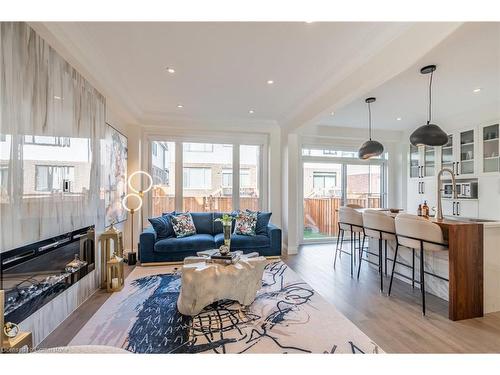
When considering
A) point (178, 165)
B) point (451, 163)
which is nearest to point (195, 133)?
point (178, 165)

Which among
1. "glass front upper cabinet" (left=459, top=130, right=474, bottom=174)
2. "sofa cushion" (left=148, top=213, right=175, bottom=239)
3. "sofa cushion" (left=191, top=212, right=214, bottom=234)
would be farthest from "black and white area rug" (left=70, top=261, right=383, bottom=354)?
"glass front upper cabinet" (left=459, top=130, right=474, bottom=174)

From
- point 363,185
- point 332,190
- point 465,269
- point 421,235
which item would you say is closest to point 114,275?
point 421,235

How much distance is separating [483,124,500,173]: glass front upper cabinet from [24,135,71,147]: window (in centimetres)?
617

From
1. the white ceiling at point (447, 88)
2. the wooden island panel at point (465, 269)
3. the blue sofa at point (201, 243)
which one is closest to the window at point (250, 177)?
the blue sofa at point (201, 243)

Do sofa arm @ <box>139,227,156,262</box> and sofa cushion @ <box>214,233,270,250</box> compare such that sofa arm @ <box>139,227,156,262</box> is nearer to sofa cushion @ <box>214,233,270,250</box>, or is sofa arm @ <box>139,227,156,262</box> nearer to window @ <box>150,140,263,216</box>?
sofa cushion @ <box>214,233,270,250</box>

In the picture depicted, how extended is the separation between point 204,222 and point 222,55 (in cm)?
298

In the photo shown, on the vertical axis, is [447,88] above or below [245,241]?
above

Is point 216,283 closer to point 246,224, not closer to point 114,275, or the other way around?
point 114,275

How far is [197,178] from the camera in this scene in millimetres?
5395

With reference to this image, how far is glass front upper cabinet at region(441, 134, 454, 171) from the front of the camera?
4.84 m

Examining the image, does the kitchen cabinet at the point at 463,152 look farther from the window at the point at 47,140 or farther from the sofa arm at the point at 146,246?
the window at the point at 47,140

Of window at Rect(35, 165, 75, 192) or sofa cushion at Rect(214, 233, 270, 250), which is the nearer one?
window at Rect(35, 165, 75, 192)

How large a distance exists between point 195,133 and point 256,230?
246 cm
